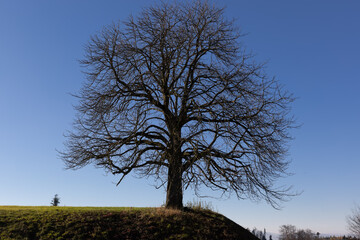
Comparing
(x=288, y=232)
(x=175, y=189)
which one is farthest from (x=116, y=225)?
(x=288, y=232)

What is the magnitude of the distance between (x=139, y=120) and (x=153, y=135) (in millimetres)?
1161

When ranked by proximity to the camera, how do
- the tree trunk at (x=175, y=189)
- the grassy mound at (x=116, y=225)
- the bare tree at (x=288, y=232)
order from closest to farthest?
the grassy mound at (x=116, y=225)
the tree trunk at (x=175, y=189)
the bare tree at (x=288, y=232)

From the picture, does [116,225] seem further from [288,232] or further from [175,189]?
[288,232]

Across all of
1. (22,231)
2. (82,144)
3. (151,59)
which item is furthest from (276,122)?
(22,231)

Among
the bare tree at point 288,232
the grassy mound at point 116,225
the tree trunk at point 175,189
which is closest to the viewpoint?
the grassy mound at point 116,225

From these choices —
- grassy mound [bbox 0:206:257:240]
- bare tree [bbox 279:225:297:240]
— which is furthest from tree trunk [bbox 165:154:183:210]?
bare tree [bbox 279:225:297:240]

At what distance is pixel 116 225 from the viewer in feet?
42.9

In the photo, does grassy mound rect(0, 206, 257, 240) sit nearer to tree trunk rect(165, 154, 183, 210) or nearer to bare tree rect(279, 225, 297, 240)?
tree trunk rect(165, 154, 183, 210)

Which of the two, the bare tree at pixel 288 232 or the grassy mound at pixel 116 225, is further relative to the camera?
the bare tree at pixel 288 232

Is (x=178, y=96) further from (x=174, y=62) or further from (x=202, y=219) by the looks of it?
(x=202, y=219)

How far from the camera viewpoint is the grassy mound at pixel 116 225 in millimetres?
12461

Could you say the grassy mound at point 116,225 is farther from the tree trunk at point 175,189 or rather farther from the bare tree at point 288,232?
the bare tree at point 288,232

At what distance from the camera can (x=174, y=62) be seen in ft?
52.2

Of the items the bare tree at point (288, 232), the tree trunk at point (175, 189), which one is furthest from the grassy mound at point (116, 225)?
the bare tree at point (288, 232)
